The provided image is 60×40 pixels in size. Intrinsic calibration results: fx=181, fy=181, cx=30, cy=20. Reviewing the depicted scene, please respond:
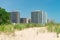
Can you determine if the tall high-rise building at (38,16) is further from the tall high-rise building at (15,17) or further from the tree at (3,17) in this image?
the tree at (3,17)

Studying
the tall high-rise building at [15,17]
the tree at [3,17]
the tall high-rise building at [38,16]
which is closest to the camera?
the tree at [3,17]

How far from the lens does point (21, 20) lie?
6256cm

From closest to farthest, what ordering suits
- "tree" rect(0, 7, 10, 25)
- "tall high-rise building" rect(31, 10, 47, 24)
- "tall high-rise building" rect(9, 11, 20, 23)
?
"tree" rect(0, 7, 10, 25) < "tall high-rise building" rect(31, 10, 47, 24) < "tall high-rise building" rect(9, 11, 20, 23)

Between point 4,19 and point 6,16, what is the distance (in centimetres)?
181

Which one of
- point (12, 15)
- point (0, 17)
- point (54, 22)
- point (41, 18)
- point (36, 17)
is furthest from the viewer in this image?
point (12, 15)

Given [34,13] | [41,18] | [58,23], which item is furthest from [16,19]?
[58,23]

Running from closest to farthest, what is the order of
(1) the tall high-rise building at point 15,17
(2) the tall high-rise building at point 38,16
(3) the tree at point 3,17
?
(3) the tree at point 3,17, (2) the tall high-rise building at point 38,16, (1) the tall high-rise building at point 15,17

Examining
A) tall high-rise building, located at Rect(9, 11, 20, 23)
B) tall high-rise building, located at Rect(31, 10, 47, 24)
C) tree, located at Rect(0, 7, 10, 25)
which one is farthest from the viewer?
tall high-rise building, located at Rect(9, 11, 20, 23)

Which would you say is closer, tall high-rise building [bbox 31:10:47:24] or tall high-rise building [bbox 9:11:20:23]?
tall high-rise building [bbox 31:10:47:24]

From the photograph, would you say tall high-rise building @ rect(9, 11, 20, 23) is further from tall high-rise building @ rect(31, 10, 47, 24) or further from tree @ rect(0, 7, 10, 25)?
tree @ rect(0, 7, 10, 25)

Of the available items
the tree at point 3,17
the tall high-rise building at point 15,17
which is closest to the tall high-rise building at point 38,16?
the tall high-rise building at point 15,17

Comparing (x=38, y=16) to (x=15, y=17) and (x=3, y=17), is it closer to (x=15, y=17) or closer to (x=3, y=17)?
(x=15, y=17)

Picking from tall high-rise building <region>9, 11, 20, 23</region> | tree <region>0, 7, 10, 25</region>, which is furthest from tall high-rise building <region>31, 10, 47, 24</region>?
tree <region>0, 7, 10, 25</region>

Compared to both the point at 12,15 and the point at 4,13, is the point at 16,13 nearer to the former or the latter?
the point at 12,15
